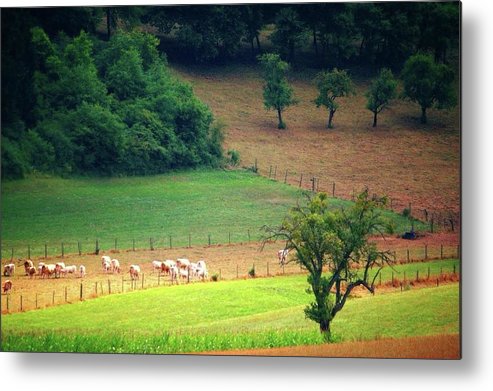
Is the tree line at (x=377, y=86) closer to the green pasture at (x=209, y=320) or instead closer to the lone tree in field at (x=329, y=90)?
the lone tree in field at (x=329, y=90)

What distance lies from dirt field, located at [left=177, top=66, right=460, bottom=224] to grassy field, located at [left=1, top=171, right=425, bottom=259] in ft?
0.80

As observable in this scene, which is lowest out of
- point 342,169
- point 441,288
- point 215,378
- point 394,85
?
point 215,378

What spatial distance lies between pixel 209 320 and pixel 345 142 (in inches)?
62.7

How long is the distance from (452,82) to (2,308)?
142 inches

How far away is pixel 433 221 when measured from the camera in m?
8.05

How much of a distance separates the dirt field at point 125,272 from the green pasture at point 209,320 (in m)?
0.06

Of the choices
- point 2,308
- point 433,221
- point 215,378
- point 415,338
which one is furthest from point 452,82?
point 2,308

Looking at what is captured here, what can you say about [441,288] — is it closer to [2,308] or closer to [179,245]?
[179,245]

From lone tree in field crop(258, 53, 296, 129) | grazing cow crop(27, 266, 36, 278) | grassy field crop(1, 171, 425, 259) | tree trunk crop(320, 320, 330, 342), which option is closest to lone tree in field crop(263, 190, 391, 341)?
tree trunk crop(320, 320, 330, 342)

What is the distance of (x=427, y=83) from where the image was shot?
805cm

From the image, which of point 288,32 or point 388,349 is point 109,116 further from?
point 388,349

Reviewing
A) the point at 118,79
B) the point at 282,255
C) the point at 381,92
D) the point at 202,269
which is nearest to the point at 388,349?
the point at 282,255

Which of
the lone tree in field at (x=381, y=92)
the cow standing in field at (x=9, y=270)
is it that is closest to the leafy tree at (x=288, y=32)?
the lone tree in field at (x=381, y=92)

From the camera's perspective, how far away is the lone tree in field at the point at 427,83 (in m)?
7.93
